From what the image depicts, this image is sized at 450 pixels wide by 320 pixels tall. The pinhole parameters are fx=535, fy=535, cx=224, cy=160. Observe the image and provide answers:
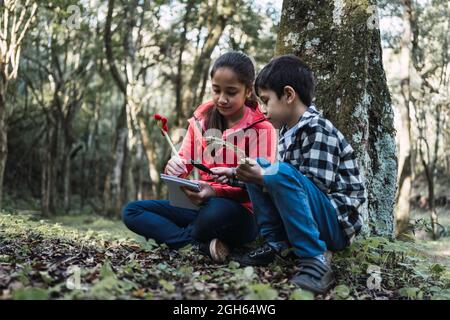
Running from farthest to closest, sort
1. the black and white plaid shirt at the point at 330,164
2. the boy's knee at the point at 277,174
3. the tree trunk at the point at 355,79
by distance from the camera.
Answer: the tree trunk at the point at 355,79 < the black and white plaid shirt at the point at 330,164 < the boy's knee at the point at 277,174

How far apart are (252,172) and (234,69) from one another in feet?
→ 3.20

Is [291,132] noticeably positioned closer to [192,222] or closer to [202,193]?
[202,193]

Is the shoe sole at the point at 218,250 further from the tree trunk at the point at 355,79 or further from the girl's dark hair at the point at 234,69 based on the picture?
the tree trunk at the point at 355,79

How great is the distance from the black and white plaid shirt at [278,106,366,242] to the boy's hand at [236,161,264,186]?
35 centimetres

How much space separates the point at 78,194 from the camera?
92.3ft

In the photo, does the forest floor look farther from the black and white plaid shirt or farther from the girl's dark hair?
the girl's dark hair

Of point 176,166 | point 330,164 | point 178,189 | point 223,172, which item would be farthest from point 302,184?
point 176,166

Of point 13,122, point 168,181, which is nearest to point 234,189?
point 168,181

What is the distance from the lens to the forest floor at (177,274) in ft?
9.46

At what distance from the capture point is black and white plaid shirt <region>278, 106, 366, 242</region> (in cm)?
358

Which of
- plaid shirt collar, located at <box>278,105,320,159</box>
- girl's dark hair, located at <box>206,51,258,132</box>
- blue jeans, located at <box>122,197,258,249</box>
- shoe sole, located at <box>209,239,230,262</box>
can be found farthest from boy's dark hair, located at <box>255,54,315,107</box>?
shoe sole, located at <box>209,239,230,262</box>

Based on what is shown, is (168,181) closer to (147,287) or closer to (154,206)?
(154,206)

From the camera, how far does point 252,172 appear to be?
346cm

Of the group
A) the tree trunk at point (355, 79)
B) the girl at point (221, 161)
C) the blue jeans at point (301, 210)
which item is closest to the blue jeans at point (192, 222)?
the girl at point (221, 161)
